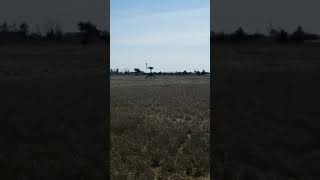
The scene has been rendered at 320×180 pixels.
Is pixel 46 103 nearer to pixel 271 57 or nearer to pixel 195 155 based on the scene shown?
pixel 195 155

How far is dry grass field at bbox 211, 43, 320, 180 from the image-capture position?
1197 cm

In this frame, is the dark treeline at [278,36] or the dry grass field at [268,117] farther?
the dark treeline at [278,36]

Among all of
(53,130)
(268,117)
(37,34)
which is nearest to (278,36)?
(37,34)

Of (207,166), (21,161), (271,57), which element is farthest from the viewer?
(271,57)

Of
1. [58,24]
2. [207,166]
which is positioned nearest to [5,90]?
[58,24]

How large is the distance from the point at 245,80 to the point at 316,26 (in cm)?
769

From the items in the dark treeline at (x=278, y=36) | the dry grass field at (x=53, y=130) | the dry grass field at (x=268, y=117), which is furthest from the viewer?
the dark treeline at (x=278, y=36)

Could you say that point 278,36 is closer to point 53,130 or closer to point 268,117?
point 268,117

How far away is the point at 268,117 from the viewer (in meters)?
21.1

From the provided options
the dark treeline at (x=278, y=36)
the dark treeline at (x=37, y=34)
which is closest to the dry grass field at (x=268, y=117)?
the dark treeline at (x=278, y=36)

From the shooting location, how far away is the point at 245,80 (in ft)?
128

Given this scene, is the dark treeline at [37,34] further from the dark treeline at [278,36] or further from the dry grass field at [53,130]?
the dark treeline at [278,36]

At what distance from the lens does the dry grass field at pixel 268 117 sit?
1197 centimetres

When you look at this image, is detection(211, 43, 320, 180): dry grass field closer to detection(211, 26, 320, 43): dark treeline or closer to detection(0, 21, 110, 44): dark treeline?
detection(211, 26, 320, 43): dark treeline
